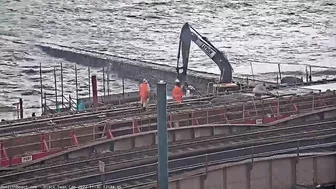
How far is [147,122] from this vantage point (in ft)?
70.6

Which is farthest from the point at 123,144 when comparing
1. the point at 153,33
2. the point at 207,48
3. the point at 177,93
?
the point at 153,33

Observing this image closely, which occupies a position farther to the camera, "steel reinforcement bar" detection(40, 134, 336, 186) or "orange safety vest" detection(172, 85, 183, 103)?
"orange safety vest" detection(172, 85, 183, 103)

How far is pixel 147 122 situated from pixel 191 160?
16.8 ft

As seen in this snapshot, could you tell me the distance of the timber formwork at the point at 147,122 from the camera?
62.0 ft

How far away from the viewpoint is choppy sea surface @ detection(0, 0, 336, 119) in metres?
56.2

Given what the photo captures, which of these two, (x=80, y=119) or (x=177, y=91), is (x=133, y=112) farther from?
(x=80, y=119)

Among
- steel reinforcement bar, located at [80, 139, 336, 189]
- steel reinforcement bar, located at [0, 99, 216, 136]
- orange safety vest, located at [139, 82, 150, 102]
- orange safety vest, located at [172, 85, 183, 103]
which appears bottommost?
steel reinforcement bar, located at [0, 99, 216, 136]

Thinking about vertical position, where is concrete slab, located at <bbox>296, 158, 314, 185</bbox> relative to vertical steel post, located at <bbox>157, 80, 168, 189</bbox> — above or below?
below

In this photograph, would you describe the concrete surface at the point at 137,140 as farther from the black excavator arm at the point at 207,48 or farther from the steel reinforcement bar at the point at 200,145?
the black excavator arm at the point at 207,48

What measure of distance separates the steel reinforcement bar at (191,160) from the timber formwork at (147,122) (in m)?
2.98

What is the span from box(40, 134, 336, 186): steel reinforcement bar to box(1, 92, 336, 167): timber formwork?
117 inches

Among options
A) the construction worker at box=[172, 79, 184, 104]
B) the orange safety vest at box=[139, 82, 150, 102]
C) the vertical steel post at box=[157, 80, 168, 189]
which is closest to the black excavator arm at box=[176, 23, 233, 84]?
the construction worker at box=[172, 79, 184, 104]

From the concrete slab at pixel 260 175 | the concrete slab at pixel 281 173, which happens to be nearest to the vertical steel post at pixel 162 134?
the concrete slab at pixel 260 175

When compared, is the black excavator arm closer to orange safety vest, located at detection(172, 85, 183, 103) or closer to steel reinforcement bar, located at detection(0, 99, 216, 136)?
steel reinforcement bar, located at detection(0, 99, 216, 136)
